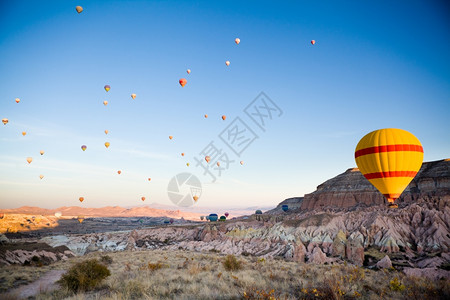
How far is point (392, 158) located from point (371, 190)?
206ft

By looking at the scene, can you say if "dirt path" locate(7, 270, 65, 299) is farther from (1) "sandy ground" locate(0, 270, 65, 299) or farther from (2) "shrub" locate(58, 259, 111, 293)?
(2) "shrub" locate(58, 259, 111, 293)

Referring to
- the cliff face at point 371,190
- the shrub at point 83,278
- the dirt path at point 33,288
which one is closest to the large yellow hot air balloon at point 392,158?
the shrub at point 83,278

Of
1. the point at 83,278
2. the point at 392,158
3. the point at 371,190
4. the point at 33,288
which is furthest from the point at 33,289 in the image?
the point at 371,190

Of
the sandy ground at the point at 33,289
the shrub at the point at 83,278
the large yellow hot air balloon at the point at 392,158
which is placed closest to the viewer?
the sandy ground at the point at 33,289

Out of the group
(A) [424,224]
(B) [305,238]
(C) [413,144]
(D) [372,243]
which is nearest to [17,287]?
(C) [413,144]

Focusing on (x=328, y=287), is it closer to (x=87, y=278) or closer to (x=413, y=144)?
(x=87, y=278)

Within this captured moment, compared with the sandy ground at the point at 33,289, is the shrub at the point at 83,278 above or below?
above

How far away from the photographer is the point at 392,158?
89.5 feet

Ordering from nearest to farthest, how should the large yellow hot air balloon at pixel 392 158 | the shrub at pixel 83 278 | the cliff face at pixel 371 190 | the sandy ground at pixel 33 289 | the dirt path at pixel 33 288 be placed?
the sandy ground at pixel 33 289 → the dirt path at pixel 33 288 → the shrub at pixel 83 278 → the large yellow hot air balloon at pixel 392 158 → the cliff face at pixel 371 190

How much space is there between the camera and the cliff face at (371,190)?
220ft

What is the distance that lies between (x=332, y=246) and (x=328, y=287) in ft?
115

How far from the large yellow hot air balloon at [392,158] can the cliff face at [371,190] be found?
126 feet

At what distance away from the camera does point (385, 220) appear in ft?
144

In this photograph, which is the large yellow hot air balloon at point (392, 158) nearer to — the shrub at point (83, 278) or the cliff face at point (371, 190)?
the shrub at point (83, 278)
